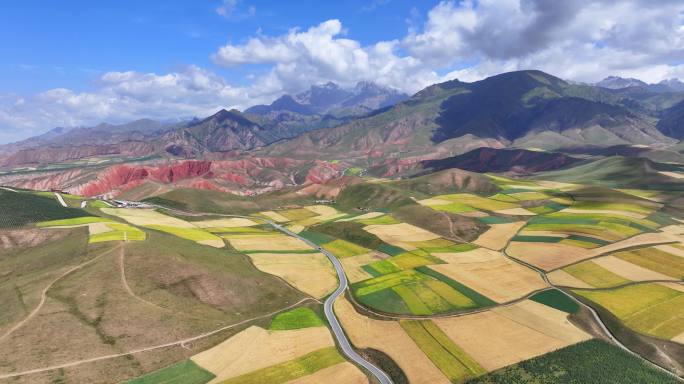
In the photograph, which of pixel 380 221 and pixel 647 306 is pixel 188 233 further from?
pixel 647 306

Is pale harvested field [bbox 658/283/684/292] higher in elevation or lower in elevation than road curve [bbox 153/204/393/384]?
higher

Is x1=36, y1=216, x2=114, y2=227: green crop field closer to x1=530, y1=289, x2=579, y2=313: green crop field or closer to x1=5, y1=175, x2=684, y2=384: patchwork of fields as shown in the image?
x1=5, y1=175, x2=684, y2=384: patchwork of fields

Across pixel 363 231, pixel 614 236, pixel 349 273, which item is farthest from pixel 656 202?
pixel 349 273

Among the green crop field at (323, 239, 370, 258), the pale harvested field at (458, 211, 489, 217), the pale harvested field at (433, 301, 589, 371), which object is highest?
the pale harvested field at (458, 211, 489, 217)

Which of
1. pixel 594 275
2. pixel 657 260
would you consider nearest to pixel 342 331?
pixel 594 275

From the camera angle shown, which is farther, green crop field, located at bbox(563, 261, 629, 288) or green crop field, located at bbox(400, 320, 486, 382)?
green crop field, located at bbox(563, 261, 629, 288)

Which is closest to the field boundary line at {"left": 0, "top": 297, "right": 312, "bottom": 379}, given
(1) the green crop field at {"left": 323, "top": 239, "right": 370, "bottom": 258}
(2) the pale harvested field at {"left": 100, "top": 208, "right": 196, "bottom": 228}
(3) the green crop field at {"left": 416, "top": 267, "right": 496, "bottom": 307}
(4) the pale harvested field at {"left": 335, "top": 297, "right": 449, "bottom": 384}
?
(4) the pale harvested field at {"left": 335, "top": 297, "right": 449, "bottom": 384}

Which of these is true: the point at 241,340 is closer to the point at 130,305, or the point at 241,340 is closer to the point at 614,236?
the point at 130,305
